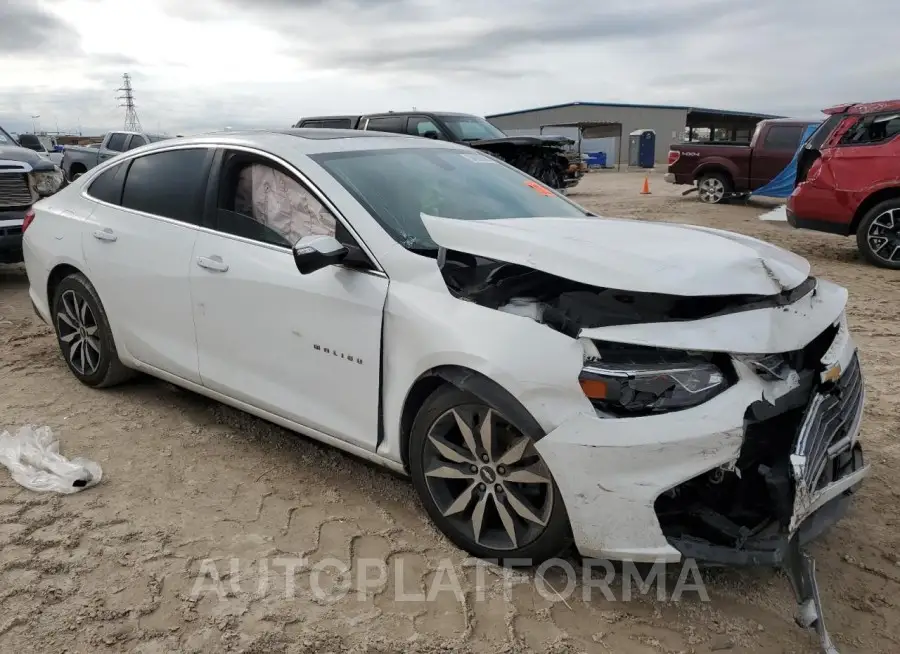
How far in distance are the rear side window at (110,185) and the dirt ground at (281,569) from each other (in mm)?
1264

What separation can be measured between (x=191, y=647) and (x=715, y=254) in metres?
2.22

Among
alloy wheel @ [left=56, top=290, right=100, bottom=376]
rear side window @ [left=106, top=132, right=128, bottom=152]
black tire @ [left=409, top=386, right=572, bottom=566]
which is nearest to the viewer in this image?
black tire @ [left=409, top=386, right=572, bottom=566]

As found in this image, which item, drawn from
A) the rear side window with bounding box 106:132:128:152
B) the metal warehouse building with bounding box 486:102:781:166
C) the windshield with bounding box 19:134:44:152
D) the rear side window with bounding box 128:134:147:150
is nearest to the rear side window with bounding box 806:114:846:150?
the windshield with bounding box 19:134:44:152

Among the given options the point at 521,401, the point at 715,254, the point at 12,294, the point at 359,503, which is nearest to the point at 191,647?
the point at 359,503

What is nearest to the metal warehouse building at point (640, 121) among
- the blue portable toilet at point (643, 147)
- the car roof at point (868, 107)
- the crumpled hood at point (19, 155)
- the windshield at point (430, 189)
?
the blue portable toilet at point (643, 147)

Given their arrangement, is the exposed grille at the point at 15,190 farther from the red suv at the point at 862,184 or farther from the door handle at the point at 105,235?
the red suv at the point at 862,184

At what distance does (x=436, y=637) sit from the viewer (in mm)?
2371

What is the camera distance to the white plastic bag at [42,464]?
3299 mm

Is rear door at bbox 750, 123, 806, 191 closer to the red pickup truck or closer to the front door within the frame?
the red pickup truck

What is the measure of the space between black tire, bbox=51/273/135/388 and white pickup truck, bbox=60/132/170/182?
44.7 ft

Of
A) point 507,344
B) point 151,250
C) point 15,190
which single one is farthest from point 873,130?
point 15,190

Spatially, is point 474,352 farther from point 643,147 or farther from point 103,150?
point 643,147

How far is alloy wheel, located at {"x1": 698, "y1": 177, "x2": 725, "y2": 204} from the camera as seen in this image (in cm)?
1559

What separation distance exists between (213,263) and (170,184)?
0.72 meters
